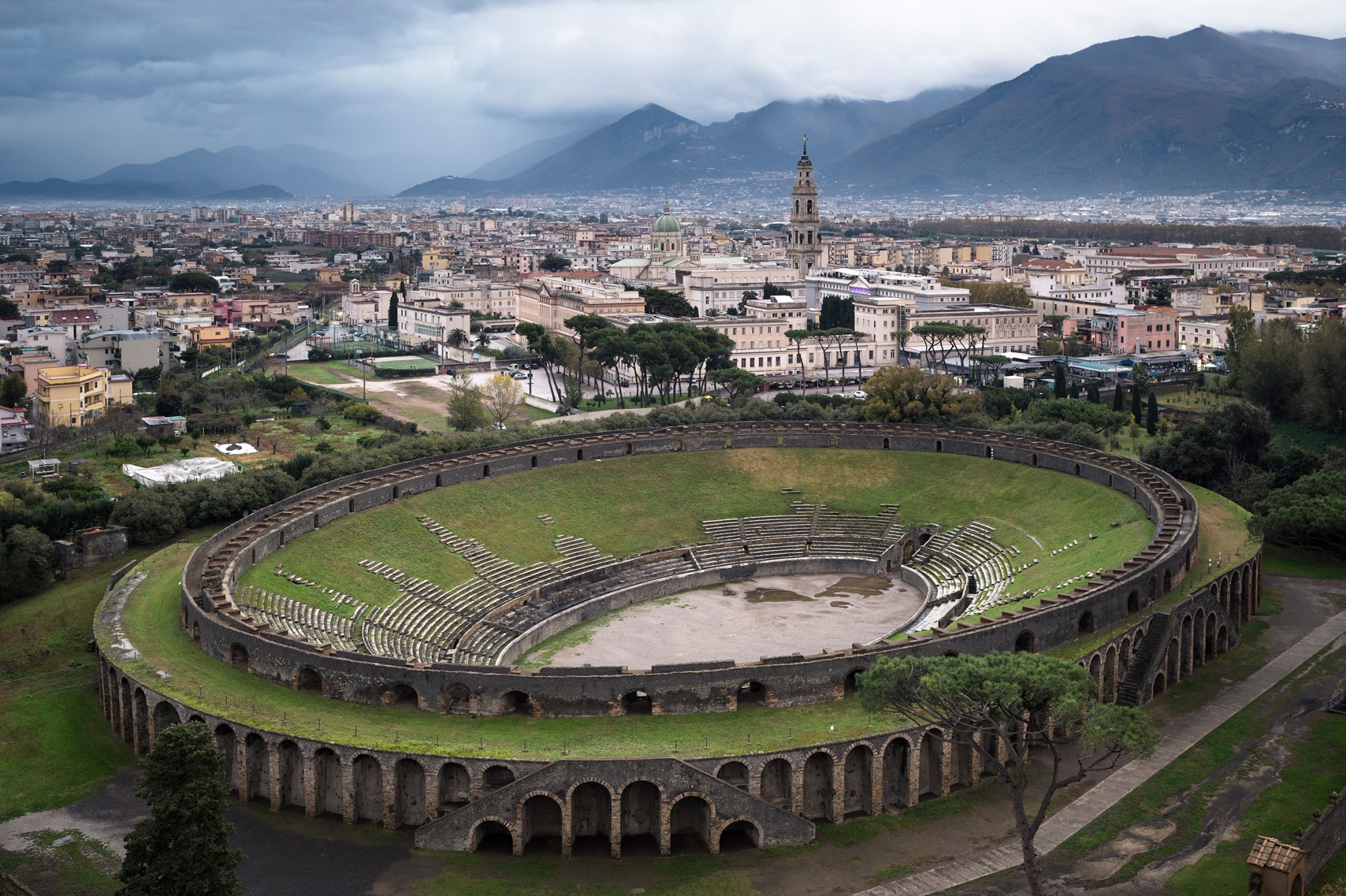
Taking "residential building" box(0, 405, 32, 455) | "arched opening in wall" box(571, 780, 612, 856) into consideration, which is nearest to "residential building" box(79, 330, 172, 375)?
"residential building" box(0, 405, 32, 455)

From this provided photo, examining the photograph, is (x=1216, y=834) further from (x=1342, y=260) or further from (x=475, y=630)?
(x=1342, y=260)

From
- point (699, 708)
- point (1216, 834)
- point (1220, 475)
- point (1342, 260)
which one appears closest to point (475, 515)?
point (699, 708)

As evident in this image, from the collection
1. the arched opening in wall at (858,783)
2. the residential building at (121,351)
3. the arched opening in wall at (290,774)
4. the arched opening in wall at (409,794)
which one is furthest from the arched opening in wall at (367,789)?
the residential building at (121,351)

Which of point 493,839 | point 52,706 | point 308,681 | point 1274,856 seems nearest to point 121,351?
point 52,706

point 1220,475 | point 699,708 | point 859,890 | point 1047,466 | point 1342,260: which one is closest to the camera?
point 859,890

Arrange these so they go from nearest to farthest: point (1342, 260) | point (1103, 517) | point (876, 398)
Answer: point (1103, 517) → point (876, 398) → point (1342, 260)

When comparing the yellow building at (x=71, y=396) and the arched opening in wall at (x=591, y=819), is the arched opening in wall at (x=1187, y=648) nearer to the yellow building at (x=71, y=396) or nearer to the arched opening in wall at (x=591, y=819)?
the arched opening in wall at (x=591, y=819)
